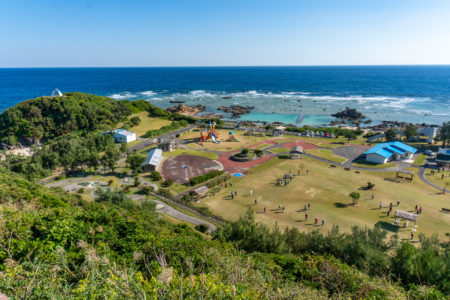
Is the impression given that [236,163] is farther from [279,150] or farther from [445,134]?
[445,134]

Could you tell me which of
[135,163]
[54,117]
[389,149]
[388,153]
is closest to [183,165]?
[135,163]

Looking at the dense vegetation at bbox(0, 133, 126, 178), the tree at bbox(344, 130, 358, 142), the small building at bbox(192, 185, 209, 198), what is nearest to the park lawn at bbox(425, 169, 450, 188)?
the tree at bbox(344, 130, 358, 142)

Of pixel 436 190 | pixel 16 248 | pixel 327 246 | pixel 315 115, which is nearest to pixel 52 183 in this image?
pixel 16 248

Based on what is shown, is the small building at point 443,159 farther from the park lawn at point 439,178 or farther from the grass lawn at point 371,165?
the grass lawn at point 371,165

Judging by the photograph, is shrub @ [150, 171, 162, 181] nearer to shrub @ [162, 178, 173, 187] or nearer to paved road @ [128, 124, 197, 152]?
shrub @ [162, 178, 173, 187]

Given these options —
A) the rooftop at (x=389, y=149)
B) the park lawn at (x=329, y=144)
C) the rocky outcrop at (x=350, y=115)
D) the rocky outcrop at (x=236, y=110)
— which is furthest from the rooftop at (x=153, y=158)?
the rocky outcrop at (x=350, y=115)
